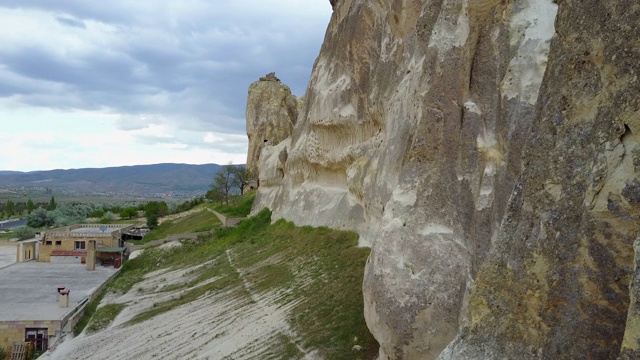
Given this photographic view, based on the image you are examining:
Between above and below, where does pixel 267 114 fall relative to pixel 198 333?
above

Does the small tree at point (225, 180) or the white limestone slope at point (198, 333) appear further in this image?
the small tree at point (225, 180)

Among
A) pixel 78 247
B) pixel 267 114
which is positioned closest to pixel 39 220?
pixel 78 247

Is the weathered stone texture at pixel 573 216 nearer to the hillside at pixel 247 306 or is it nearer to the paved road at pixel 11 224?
the hillside at pixel 247 306

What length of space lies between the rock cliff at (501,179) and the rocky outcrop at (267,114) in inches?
1295

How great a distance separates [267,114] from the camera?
56281mm

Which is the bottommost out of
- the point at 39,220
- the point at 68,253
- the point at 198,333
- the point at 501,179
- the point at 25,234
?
the point at 25,234

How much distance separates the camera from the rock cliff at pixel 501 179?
494 cm

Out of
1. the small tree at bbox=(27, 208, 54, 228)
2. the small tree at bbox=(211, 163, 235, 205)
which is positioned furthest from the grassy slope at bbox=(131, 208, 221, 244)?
the small tree at bbox=(27, 208, 54, 228)

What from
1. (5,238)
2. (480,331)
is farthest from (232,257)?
(5,238)

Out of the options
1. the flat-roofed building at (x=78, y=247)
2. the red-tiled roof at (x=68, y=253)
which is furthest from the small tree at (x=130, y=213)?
the red-tiled roof at (x=68, y=253)

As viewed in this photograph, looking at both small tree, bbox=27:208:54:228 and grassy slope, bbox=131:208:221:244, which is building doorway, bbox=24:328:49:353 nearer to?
grassy slope, bbox=131:208:221:244

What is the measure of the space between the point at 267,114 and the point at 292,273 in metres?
38.0

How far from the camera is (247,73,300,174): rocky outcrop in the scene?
5581 cm

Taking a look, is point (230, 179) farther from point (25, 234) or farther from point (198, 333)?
point (198, 333)
